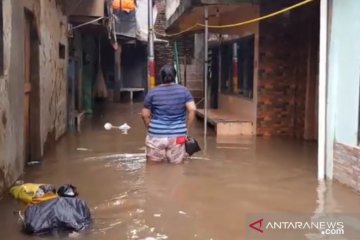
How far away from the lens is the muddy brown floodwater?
4691 millimetres

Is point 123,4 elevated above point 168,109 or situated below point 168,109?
above

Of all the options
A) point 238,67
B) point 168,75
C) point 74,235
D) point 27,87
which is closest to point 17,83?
point 27,87

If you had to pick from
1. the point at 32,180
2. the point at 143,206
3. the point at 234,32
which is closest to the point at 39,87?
the point at 32,180

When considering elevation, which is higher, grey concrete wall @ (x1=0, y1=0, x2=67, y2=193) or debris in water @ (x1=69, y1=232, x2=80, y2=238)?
grey concrete wall @ (x1=0, y1=0, x2=67, y2=193)

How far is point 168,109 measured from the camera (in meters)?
7.51

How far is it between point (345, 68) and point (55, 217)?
3992 millimetres

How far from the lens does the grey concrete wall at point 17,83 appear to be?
580 centimetres

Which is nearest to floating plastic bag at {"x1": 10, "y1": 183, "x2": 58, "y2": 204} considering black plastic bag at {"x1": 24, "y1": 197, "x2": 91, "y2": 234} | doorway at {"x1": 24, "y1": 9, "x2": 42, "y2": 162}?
black plastic bag at {"x1": 24, "y1": 197, "x2": 91, "y2": 234}

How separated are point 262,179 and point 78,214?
304 centimetres

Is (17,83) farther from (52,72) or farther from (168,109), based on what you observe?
(52,72)

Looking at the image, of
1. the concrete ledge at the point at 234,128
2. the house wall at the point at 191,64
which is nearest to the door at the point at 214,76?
the house wall at the point at 191,64

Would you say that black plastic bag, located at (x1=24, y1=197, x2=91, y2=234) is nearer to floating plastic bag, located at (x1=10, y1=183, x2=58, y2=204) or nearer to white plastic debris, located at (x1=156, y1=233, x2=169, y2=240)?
floating plastic bag, located at (x1=10, y1=183, x2=58, y2=204)

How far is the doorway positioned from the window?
18.5 ft

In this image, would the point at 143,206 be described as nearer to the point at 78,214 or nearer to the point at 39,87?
the point at 78,214
